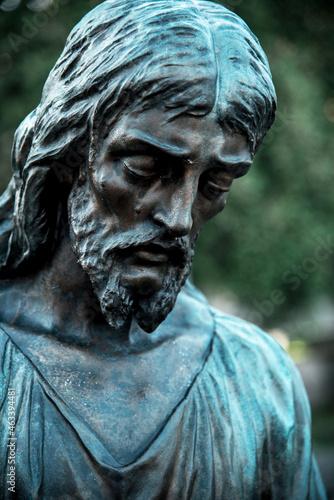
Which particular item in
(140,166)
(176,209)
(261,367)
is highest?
(140,166)

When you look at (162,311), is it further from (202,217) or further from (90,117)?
(90,117)

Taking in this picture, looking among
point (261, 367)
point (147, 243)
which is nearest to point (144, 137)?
point (147, 243)

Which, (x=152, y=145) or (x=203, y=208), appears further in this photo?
(x=203, y=208)

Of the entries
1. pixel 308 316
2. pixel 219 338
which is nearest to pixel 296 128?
pixel 308 316

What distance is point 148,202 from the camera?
2.19m

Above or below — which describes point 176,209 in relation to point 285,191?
above

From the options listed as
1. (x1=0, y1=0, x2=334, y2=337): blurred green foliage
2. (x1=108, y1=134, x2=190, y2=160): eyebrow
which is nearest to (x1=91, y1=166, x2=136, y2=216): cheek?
(x1=108, y1=134, x2=190, y2=160): eyebrow

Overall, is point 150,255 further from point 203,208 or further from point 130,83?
point 130,83

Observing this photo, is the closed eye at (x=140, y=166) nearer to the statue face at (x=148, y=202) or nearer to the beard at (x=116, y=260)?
the statue face at (x=148, y=202)

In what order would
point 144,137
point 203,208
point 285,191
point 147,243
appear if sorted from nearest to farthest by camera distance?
point 144,137 → point 147,243 → point 203,208 → point 285,191

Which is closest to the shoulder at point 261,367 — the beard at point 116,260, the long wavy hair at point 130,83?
the beard at point 116,260

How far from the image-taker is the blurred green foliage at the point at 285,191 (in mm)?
8602

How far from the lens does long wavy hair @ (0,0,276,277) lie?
6.88ft

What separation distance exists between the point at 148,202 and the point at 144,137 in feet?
0.73
